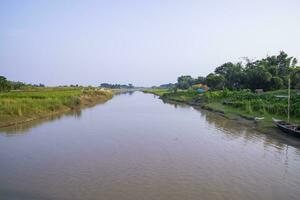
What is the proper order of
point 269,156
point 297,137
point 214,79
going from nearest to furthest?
point 269,156, point 297,137, point 214,79

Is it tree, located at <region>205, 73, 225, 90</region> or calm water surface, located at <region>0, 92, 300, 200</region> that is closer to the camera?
calm water surface, located at <region>0, 92, 300, 200</region>

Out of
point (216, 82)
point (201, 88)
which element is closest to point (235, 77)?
point (216, 82)

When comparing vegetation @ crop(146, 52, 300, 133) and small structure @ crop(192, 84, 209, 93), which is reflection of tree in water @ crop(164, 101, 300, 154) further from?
small structure @ crop(192, 84, 209, 93)

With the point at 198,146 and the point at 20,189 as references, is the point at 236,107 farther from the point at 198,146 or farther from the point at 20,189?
the point at 20,189

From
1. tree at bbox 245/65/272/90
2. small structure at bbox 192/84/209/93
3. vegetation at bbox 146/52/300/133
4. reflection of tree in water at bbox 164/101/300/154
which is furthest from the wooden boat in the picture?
small structure at bbox 192/84/209/93

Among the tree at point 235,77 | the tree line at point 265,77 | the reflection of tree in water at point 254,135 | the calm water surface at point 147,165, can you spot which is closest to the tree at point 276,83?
the tree line at point 265,77

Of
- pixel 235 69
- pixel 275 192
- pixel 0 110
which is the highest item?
pixel 235 69

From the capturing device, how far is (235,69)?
67.1 metres

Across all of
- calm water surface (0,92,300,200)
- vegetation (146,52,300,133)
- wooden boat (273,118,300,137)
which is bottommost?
calm water surface (0,92,300,200)

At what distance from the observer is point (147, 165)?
12148mm

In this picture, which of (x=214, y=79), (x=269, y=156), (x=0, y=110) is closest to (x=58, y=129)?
(x=0, y=110)

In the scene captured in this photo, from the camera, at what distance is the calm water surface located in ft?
30.0

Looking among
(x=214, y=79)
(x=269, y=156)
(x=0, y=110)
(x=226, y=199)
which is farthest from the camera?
(x=214, y=79)

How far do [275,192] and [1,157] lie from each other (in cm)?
1086
